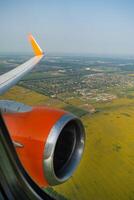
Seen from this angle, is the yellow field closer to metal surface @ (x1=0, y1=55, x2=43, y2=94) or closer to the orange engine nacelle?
metal surface @ (x1=0, y1=55, x2=43, y2=94)

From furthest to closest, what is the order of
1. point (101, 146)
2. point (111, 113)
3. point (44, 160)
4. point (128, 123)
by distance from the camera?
1. point (111, 113)
2. point (128, 123)
3. point (101, 146)
4. point (44, 160)

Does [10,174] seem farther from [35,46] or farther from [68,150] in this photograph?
[35,46]

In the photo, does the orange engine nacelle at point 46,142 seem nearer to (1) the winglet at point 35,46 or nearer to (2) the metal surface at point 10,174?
(2) the metal surface at point 10,174

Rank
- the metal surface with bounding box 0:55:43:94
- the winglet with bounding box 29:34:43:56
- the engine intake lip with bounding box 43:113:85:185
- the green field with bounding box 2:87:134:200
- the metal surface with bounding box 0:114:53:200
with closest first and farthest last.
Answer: the metal surface with bounding box 0:114:53:200, the engine intake lip with bounding box 43:113:85:185, the metal surface with bounding box 0:55:43:94, the winglet with bounding box 29:34:43:56, the green field with bounding box 2:87:134:200

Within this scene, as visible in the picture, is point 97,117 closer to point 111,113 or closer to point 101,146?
point 111,113

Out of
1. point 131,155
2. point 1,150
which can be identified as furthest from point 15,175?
point 131,155

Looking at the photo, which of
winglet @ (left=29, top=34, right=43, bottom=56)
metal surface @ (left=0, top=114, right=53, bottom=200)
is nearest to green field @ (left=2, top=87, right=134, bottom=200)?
winglet @ (left=29, top=34, right=43, bottom=56)
